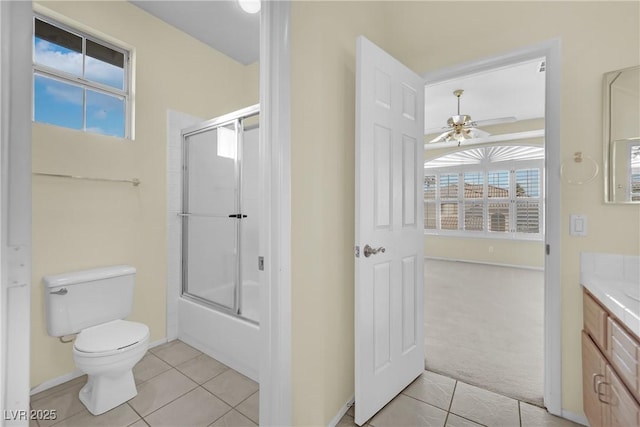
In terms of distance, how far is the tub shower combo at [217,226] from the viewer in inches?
95.2

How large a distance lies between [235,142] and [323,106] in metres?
1.26

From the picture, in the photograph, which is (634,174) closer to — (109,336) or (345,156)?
(345,156)

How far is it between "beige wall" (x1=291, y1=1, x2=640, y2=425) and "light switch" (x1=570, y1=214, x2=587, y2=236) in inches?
1.0

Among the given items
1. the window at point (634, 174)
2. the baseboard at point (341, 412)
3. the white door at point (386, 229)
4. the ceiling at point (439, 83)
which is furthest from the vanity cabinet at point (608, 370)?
the ceiling at point (439, 83)

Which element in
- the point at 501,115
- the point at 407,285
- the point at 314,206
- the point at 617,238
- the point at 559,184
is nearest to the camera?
the point at 314,206

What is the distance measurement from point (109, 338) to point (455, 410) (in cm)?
211

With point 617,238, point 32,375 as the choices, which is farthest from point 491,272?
point 32,375

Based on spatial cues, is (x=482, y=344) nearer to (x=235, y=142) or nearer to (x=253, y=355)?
(x=253, y=355)

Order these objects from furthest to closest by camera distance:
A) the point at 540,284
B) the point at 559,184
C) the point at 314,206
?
the point at 540,284, the point at 559,184, the point at 314,206

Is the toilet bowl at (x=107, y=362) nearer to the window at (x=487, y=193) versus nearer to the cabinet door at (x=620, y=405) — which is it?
the cabinet door at (x=620, y=405)

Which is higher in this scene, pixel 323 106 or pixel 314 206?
pixel 323 106

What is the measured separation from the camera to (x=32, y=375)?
6.38 feet

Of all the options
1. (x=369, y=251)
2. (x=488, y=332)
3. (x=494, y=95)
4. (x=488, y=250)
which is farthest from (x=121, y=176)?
(x=488, y=250)

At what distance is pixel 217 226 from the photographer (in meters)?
2.62
